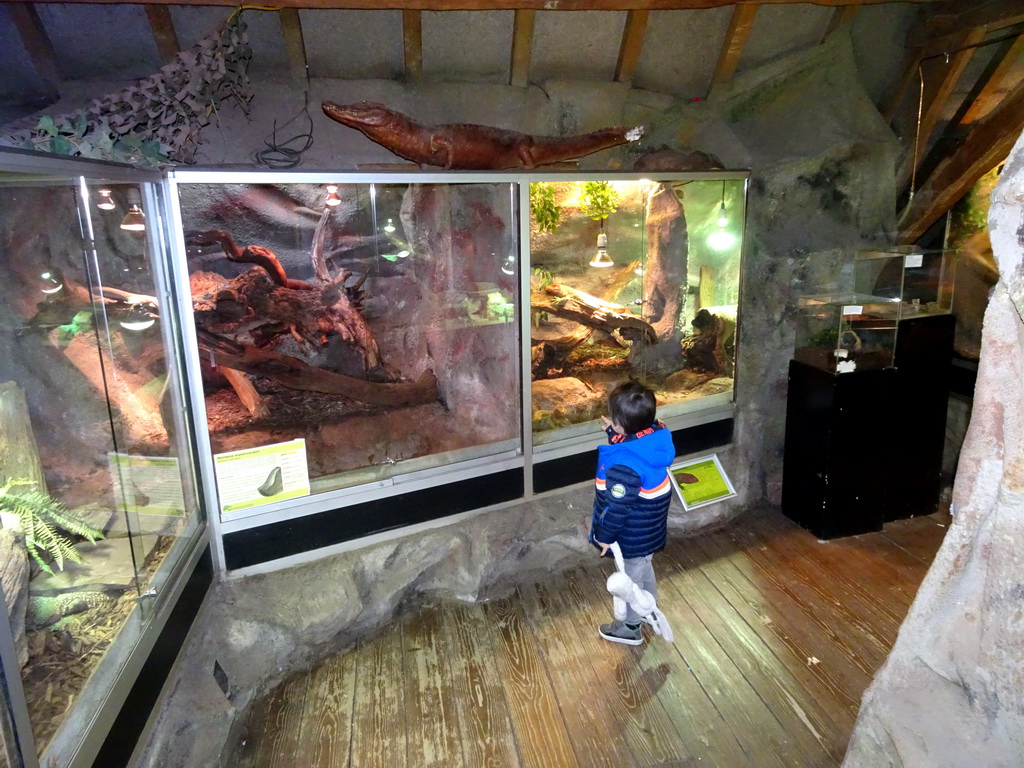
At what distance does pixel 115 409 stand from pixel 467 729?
178cm

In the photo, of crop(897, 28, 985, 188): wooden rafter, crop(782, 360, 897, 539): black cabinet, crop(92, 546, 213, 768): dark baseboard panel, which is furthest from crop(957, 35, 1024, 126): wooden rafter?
crop(92, 546, 213, 768): dark baseboard panel

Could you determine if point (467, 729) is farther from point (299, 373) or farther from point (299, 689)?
point (299, 373)

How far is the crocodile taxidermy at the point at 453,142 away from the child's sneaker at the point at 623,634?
7.75 ft

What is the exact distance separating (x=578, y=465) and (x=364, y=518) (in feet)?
4.11

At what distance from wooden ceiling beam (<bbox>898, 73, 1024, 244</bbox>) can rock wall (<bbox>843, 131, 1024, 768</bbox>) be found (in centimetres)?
324

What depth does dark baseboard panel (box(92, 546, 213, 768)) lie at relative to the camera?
1789 mm

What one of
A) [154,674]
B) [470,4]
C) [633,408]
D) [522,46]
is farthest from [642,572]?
[522,46]

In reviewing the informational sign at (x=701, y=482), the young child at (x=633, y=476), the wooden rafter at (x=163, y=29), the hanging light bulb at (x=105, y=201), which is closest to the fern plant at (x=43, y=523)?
the hanging light bulb at (x=105, y=201)

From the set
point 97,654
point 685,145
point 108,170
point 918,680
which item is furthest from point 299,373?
point 685,145

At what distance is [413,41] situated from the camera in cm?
348

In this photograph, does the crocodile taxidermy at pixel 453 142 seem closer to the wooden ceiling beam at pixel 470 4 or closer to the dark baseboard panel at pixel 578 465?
the wooden ceiling beam at pixel 470 4

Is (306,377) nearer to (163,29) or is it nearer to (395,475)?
(395,475)

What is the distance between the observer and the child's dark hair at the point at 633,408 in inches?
101

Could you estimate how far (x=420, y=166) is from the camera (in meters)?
3.29
